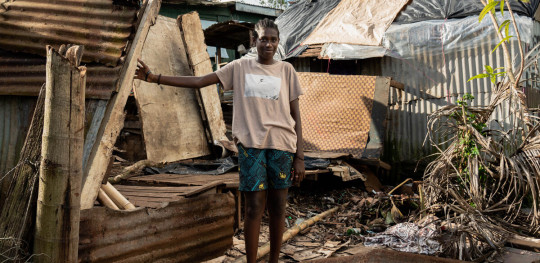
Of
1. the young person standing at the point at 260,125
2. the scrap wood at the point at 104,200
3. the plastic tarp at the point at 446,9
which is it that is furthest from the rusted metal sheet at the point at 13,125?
the plastic tarp at the point at 446,9

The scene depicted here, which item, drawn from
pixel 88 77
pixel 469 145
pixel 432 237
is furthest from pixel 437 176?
pixel 88 77

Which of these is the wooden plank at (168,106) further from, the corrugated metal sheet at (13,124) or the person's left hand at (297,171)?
the person's left hand at (297,171)

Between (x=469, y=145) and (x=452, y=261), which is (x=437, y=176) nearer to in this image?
(x=469, y=145)

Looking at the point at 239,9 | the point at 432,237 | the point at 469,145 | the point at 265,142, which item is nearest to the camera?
the point at 265,142

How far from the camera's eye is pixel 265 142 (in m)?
2.66

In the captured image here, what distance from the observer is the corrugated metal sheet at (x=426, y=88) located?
6855 mm

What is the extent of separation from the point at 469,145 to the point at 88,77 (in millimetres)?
3840

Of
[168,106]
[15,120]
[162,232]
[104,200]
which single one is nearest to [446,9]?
[168,106]

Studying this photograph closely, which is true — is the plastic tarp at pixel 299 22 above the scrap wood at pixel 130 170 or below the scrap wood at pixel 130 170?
above

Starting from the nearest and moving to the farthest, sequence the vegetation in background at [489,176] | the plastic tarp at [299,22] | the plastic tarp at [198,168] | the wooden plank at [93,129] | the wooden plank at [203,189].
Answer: the wooden plank at [93,129] → the wooden plank at [203,189] → the vegetation in background at [489,176] → the plastic tarp at [198,168] → the plastic tarp at [299,22]

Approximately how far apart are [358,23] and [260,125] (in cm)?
579

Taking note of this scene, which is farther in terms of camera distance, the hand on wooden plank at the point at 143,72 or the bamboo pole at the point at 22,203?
the hand on wooden plank at the point at 143,72

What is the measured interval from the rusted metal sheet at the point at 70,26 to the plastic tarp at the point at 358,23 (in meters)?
5.15

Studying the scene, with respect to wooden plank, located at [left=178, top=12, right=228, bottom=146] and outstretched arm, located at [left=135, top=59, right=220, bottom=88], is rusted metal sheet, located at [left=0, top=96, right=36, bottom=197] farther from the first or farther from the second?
wooden plank, located at [left=178, top=12, right=228, bottom=146]
